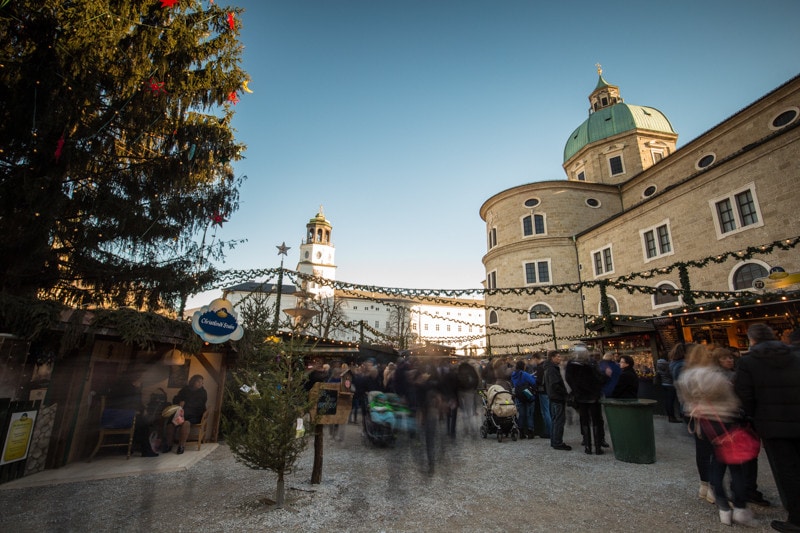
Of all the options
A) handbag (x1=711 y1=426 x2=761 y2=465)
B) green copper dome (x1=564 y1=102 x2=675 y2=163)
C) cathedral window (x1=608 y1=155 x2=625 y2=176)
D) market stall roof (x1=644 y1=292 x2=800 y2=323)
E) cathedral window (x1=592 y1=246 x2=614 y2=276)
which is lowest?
handbag (x1=711 y1=426 x2=761 y2=465)

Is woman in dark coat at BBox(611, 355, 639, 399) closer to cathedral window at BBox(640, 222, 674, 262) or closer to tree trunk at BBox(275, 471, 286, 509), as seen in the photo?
tree trunk at BBox(275, 471, 286, 509)

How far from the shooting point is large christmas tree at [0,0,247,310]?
6.55m

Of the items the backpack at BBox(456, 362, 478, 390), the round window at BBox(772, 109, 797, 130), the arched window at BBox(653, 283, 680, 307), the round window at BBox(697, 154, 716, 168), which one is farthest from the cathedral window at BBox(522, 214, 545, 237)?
the backpack at BBox(456, 362, 478, 390)

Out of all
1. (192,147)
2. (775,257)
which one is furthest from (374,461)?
(775,257)

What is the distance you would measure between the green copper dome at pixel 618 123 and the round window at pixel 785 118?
1336 cm

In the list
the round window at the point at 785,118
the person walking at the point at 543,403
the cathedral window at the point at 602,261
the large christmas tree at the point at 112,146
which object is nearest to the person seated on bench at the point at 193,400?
the large christmas tree at the point at 112,146

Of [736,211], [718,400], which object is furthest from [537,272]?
[718,400]

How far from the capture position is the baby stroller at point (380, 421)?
7406mm

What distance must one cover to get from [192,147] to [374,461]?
780 centimetres

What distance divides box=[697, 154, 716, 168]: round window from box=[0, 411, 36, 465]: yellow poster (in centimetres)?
3253

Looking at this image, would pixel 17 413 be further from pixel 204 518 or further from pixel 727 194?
pixel 727 194

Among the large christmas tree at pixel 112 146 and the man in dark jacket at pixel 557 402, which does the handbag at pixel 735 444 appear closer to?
the man in dark jacket at pixel 557 402

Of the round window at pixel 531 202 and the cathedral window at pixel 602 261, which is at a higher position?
the round window at pixel 531 202

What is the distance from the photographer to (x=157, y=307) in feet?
28.3
